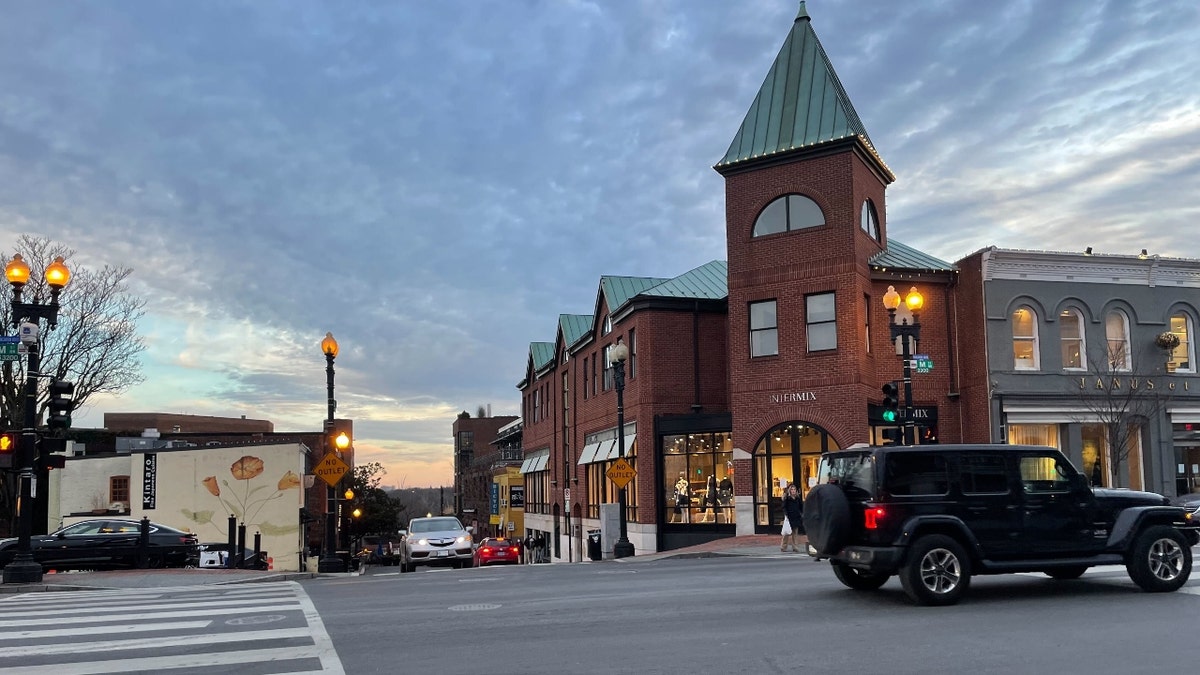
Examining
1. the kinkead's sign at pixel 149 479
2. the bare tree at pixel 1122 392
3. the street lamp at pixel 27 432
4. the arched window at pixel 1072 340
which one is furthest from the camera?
the kinkead's sign at pixel 149 479

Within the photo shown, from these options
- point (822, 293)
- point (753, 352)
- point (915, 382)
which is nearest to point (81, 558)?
point (753, 352)

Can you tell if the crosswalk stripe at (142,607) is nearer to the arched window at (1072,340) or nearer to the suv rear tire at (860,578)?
the suv rear tire at (860,578)

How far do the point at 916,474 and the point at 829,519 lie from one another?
110 cm

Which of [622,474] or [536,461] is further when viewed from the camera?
[536,461]

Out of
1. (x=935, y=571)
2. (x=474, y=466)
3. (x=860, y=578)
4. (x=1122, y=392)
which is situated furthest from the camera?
(x=474, y=466)

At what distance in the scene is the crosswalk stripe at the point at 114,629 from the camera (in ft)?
34.3

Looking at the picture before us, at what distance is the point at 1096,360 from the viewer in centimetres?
2945

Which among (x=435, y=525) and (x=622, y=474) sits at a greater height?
(x=622, y=474)

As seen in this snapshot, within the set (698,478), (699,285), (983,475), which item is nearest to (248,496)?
(698,478)

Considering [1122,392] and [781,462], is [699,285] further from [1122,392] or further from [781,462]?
[1122,392]

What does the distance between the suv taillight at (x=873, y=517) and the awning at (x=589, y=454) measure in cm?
2798

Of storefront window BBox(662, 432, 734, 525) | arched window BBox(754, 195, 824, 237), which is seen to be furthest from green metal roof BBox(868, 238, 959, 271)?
storefront window BBox(662, 432, 734, 525)

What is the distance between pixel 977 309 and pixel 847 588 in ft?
62.1

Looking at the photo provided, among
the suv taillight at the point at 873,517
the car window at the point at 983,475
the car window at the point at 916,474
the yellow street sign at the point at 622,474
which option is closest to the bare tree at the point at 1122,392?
the yellow street sign at the point at 622,474
